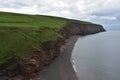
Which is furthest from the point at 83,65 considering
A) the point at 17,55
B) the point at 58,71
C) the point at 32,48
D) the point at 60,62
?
the point at 17,55

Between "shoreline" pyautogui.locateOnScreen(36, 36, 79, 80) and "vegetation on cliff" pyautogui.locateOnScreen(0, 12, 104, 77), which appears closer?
"vegetation on cliff" pyautogui.locateOnScreen(0, 12, 104, 77)

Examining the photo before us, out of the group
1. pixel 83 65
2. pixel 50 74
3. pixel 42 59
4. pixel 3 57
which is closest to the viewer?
pixel 3 57

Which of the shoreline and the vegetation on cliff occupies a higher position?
the vegetation on cliff

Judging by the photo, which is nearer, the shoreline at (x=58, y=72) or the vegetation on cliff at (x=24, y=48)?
the vegetation on cliff at (x=24, y=48)

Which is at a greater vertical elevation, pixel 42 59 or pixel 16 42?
pixel 16 42

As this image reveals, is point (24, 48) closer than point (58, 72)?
Yes

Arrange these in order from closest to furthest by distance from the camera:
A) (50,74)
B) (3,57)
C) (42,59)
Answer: (3,57), (50,74), (42,59)

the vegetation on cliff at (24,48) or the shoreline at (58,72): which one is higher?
the vegetation on cliff at (24,48)

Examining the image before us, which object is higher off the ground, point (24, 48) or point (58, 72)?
point (24, 48)

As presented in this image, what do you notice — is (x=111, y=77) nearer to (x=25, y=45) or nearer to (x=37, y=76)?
(x=37, y=76)

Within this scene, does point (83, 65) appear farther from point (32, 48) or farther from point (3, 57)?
point (3, 57)

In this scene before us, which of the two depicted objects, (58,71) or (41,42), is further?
(41,42)
